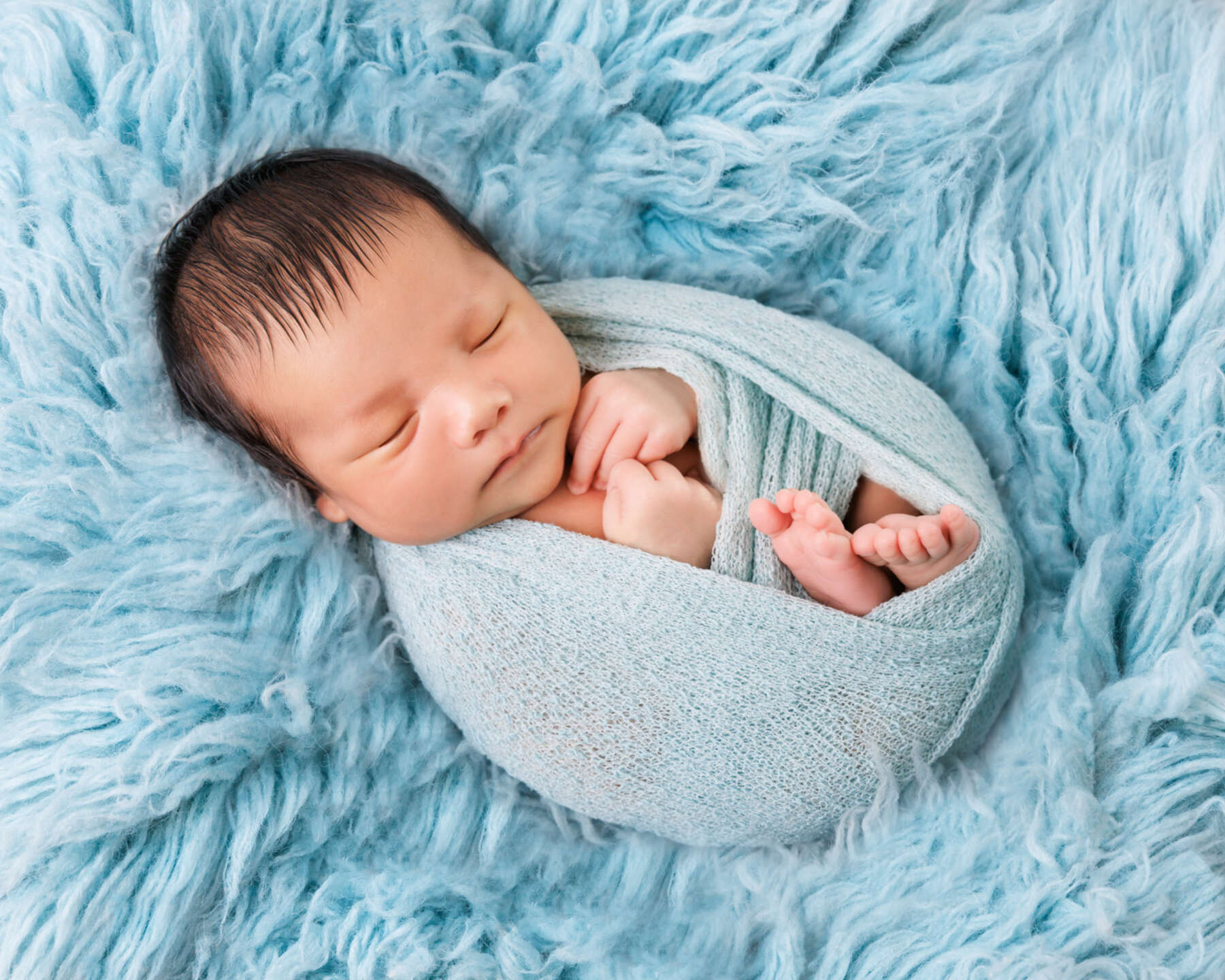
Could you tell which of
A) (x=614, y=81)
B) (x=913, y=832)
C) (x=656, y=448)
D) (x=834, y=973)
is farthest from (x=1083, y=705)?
(x=614, y=81)

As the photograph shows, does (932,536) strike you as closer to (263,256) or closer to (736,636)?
(736,636)

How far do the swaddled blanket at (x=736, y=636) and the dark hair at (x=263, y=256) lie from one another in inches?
8.6

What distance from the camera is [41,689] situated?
0.85m

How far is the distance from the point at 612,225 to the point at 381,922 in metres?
0.71

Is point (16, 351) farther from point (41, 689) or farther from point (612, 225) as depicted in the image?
point (612, 225)

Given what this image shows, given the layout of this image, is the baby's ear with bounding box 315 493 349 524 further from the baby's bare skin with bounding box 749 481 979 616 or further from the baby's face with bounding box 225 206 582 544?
the baby's bare skin with bounding box 749 481 979 616

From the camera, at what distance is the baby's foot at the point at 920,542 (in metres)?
0.82

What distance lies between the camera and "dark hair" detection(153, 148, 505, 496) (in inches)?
33.1

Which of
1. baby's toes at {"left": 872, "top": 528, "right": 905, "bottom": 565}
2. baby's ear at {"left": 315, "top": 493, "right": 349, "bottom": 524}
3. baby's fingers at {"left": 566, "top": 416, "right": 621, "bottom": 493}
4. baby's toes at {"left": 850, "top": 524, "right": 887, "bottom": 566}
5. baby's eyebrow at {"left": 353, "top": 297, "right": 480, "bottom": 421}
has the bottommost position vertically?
baby's ear at {"left": 315, "top": 493, "right": 349, "bottom": 524}

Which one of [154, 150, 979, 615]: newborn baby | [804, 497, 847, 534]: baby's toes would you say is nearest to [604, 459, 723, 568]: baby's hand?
[154, 150, 979, 615]: newborn baby

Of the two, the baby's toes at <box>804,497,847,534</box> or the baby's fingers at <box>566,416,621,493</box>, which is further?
the baby's fingers at <box>566,416,621,493</box>

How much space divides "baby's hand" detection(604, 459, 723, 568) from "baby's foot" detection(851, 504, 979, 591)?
15 centimetres

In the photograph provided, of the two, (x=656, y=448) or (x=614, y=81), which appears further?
(x=614, y=81)

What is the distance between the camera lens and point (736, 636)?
87 centimetres
